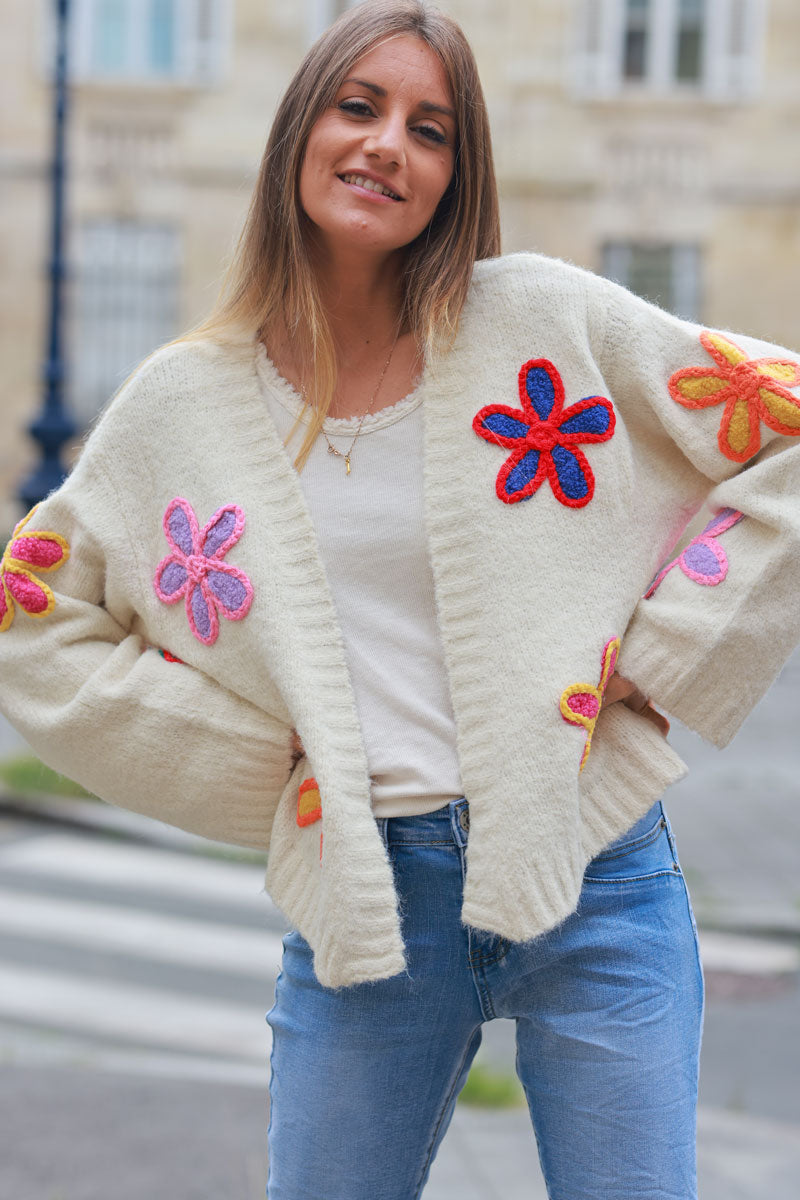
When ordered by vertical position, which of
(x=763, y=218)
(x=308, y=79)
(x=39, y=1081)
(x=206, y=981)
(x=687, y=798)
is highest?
(x=308, y=79)

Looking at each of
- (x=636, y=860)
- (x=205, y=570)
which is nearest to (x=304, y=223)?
(x=205, y=570)

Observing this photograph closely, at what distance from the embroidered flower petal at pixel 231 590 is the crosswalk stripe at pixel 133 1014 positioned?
9.95 ft

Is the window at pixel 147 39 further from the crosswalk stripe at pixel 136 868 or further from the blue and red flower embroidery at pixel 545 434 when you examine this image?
the blue and red flower embroidery at pixel 545 434

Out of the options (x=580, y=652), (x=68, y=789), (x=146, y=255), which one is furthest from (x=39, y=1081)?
(x=146, y=255)

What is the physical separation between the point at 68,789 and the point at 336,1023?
21.3 feet

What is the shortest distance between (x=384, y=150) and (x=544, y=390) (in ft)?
1.32

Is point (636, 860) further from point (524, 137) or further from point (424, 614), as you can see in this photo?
point (524, 137)

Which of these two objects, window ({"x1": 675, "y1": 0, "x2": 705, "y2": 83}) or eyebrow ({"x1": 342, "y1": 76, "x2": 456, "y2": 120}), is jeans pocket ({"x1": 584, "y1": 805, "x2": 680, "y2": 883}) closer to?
eyebrow ({"x1": 342, "y1": 76, "x2": 456, "y2": 120})

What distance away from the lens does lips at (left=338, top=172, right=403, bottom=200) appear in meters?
2.12

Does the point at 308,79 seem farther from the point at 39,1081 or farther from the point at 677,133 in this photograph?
the point at 677,133

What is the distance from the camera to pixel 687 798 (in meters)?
8.52

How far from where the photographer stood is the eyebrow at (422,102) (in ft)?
6.91

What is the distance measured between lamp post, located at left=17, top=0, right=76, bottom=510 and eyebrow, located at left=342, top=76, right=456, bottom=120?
7211 millimetres

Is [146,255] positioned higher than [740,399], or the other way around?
[740,399]
